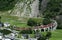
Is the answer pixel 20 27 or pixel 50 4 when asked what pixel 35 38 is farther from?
pixel 50 4

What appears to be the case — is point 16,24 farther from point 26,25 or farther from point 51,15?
point 51,15

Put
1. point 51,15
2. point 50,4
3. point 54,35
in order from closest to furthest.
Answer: point 54,35 → point 51,15 → point 50,4

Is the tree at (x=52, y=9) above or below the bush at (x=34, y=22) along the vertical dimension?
above

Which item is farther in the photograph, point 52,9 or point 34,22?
point 52,9

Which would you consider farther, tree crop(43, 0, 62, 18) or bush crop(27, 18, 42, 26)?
tree crop(43, 0, 62, 18)

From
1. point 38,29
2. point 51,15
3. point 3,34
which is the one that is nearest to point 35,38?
point 3,34

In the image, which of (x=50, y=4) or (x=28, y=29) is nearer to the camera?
(x=28, y=29)

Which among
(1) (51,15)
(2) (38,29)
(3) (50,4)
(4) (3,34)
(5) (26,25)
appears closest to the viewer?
(4) (3,34)

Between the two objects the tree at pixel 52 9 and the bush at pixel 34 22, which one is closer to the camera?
the bush at pixel 34 22

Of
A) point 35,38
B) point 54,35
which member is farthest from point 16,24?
point 35,38

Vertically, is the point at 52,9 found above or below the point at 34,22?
above

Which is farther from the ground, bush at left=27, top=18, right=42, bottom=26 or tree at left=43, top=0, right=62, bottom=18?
tree at left=43, top=0, right=62, bottom=18
